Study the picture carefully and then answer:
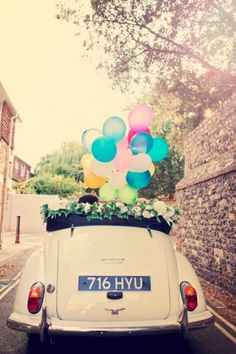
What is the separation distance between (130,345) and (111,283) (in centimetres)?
118

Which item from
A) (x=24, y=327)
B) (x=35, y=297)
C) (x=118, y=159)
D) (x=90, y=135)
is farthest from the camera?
(x=90, y=135)

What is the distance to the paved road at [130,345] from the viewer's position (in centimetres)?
465

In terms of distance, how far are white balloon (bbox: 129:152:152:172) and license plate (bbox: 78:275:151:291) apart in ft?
7.90

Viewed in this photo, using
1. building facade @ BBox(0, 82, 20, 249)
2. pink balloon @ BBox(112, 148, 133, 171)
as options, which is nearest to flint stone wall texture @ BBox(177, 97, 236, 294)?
pink balloon @ BBox(112, 148, 133, 171)

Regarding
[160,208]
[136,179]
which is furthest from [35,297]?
[136,179]

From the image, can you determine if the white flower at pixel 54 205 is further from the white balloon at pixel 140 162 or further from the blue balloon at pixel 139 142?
the blue balloon at pixel 139 142

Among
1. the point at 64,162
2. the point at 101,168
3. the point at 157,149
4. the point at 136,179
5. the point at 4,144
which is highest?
the point at 64,162

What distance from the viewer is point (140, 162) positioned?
631 centimetres

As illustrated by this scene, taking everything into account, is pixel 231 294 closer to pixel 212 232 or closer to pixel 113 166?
pixel 212 232

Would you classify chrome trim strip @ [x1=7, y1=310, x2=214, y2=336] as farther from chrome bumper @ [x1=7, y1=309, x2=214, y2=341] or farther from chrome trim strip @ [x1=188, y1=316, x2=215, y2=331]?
chrome trim strip @ [x1=188, y1=316, x2=215, y2=331]

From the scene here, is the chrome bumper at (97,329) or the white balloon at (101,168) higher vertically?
the white balloon at (101,168)

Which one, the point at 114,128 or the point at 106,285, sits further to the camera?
the point at 114,128

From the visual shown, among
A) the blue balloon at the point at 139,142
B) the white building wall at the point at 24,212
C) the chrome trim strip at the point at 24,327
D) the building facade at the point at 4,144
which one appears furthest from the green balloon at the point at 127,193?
the white building wall at the point at 24,212

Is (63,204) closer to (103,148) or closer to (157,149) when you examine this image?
(103,148)
